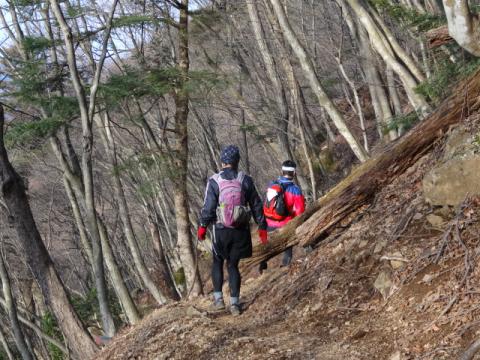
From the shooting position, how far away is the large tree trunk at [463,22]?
19.8 feet

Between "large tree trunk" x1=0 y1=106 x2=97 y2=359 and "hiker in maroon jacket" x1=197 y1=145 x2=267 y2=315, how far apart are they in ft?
9.78

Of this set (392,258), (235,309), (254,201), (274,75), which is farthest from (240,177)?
(274,75)

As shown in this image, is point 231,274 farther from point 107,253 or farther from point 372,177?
point 107,253

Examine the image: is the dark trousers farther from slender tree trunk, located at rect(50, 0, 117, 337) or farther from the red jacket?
slender tree trunk, located at rect(50, 0, 117, 337)

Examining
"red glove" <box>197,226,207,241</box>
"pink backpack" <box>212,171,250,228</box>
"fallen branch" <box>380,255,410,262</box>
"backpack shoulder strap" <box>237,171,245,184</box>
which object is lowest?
"fallen branch" <box>380,255,410,262</box>

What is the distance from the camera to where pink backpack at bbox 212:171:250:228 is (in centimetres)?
670

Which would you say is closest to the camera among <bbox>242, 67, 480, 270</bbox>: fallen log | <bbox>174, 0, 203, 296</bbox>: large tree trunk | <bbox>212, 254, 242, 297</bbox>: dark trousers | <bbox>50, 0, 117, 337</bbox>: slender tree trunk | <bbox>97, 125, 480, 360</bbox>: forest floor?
<bbox>97, 125, 480, 360</bbox>: forest floor

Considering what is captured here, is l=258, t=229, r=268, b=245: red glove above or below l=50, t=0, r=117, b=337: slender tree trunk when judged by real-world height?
below

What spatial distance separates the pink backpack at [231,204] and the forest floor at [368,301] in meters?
1.01

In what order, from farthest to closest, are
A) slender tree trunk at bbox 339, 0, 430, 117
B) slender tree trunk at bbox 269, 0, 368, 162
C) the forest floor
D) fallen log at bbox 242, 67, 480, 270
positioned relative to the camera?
slender tree trunk at bbox 269, 0, 368, 162 < slender tree trunk at bbox 339, 0, 430, 117 < fallen log at bbox 242, 67, 480, 270 < the forest floor

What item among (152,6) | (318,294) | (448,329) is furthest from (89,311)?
(448,329)

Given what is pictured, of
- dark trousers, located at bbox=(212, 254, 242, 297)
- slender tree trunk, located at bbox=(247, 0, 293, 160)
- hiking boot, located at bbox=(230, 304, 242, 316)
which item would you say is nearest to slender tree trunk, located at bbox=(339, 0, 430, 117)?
dark trousers, located at bbox=(212, 254, 242, 297)

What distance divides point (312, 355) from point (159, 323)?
3162mm

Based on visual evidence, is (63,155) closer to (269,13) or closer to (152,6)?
(152,6)
